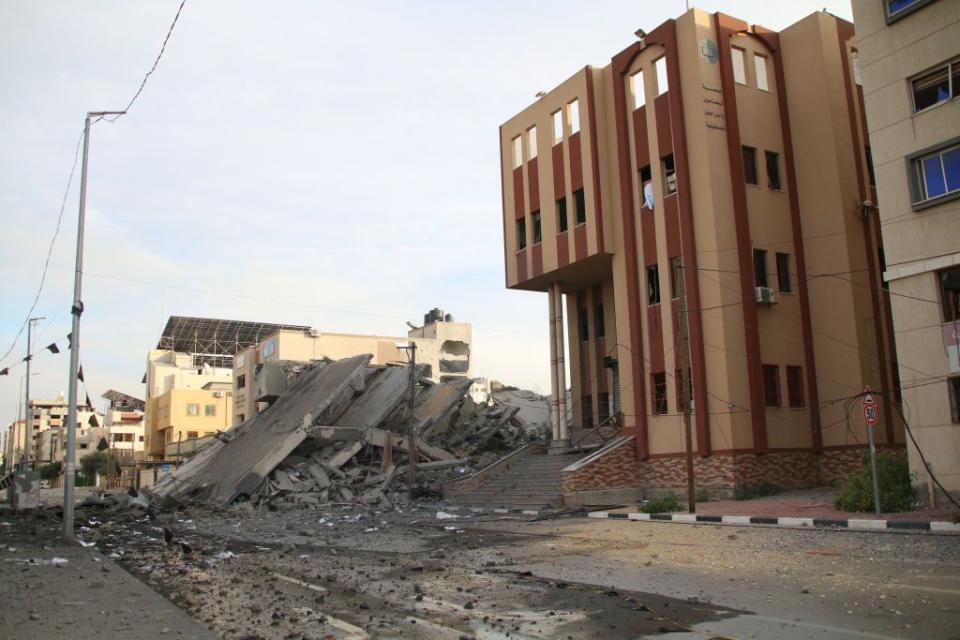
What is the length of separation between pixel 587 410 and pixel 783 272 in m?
10.4

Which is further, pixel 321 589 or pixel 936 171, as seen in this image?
pixel 936 171

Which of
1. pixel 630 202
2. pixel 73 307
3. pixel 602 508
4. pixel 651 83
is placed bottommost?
pixel 602 508

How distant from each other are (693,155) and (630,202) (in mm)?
2918

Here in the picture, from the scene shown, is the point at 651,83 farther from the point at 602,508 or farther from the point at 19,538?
the point at 19,538

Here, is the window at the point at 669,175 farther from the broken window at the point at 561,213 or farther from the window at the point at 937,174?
the window at the point at 937,174

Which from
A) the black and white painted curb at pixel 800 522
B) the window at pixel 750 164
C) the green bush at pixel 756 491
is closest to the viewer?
the black and white painted curb at pixel 800 522

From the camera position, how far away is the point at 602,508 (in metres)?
24.0

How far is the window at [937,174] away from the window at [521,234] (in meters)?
17.3

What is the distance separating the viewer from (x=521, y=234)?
33844 millimetres

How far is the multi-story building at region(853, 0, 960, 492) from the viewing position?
1717cm

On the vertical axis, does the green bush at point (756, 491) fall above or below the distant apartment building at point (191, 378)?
below

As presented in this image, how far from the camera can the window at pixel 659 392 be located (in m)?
26.5

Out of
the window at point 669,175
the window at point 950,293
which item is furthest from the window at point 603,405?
the window at point 950,293

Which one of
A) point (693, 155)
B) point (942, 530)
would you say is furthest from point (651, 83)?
point (942, 530)
